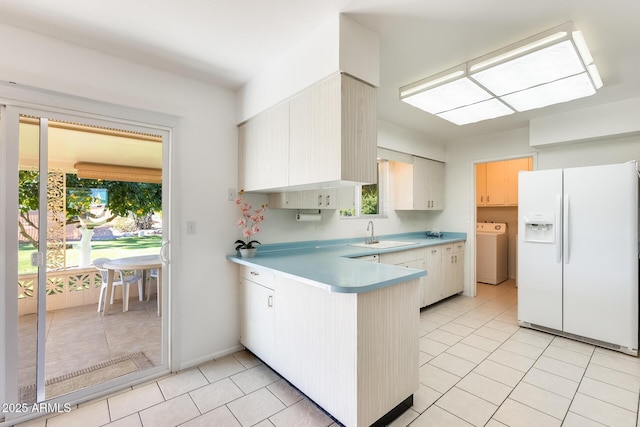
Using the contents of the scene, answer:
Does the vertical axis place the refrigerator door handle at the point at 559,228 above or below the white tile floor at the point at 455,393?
above

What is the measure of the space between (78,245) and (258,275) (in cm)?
133

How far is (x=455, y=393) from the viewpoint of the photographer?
207cm

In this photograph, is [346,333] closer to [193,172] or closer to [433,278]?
[193,172]

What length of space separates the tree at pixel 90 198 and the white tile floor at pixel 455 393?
132cm

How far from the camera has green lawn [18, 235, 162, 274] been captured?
1888mm

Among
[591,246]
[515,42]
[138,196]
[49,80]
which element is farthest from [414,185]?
[49,80]

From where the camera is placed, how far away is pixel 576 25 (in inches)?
72.3

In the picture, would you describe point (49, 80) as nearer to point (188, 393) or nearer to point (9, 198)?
point (9, 198)

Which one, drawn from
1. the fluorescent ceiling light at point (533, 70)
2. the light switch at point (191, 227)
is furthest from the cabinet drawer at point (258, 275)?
the fluorescent ceiling light at point (533, 70)

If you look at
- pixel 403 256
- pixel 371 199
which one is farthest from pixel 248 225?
pixel 371 199

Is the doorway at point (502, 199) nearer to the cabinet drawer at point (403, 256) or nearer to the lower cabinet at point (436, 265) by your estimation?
the lower cabinet at point (436, 265)

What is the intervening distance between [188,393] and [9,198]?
1.79m

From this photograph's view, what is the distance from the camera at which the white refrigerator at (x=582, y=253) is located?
2.65 metres

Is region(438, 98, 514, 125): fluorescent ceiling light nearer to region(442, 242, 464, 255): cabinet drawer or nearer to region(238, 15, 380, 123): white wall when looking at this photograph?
region(238, 15, 380, 123): white wall
